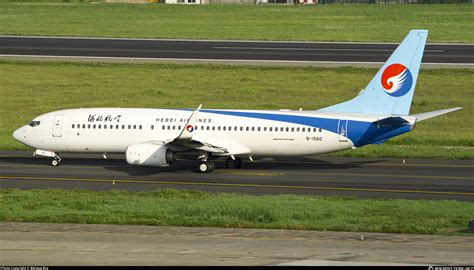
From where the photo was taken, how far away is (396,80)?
2105 inches

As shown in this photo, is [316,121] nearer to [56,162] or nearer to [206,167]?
[206,167]

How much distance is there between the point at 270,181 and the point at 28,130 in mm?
14633

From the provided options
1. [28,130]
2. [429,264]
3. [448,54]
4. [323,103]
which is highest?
[448,54]

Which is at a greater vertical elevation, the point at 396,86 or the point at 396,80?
the point at 396,80

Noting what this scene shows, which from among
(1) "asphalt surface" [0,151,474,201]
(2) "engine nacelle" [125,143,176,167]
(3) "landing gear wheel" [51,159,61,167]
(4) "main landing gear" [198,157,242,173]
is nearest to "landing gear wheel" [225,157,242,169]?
(4) "main landing gear" [198,157,242,173]

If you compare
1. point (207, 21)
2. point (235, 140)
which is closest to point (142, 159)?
point (235, 140)

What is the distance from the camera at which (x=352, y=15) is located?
136 m

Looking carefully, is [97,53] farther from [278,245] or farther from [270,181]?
[278,245]

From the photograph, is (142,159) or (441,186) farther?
(142,159)

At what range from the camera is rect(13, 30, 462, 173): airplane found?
52.4 m

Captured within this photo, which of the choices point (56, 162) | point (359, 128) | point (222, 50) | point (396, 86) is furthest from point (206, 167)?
point (222, 50)

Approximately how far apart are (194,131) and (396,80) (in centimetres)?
1073

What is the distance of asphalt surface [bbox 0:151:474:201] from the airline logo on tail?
4.01m

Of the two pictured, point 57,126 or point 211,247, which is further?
point 57,126
